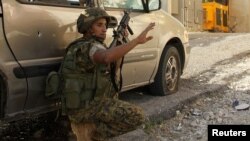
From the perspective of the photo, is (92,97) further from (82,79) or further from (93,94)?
(82,79)

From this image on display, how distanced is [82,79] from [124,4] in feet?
6.98

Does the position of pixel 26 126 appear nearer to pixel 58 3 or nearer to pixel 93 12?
pixel 58 3

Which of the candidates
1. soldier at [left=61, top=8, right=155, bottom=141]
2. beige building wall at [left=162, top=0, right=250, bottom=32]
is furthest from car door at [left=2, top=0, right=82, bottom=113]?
beige building wall at [left=162, top=0, right=250, bottom=32]

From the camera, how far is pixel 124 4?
5738 millimetres

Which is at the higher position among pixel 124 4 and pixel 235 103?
pixel 124 4

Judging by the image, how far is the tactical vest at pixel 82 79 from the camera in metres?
3.80

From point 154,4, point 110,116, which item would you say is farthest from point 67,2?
point 154,4

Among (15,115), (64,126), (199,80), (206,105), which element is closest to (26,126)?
(64,126)

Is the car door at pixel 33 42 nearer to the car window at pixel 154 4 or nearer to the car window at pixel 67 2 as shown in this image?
the car window at pixel 67 2

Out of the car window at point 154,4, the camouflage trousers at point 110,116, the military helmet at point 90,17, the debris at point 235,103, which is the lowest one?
the debris at point 235,103

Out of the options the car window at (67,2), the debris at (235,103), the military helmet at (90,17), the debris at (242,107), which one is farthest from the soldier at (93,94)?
the debris at (235,103)

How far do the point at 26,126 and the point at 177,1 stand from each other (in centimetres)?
1547

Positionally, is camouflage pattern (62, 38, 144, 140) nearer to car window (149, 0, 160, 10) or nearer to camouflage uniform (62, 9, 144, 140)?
camouflage uniform (62, 9, 144, 140)

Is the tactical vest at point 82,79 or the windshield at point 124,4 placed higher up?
the windshield at point 124,4
